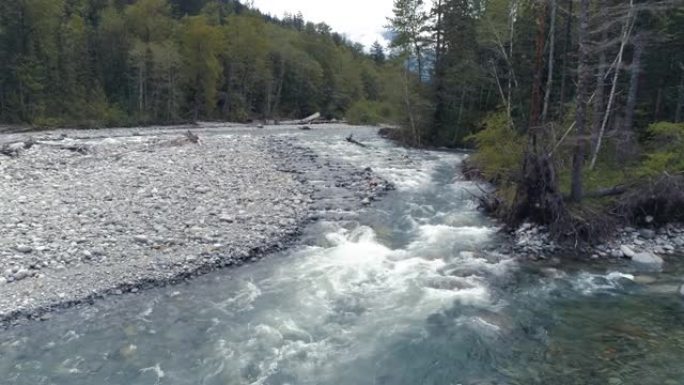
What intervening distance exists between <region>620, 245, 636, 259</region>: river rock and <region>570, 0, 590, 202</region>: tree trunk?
171 centimetres

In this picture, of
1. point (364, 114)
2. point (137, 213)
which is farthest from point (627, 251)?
point (364, 114)

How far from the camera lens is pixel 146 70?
4822 centimetres

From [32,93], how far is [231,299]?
4143 centimetres

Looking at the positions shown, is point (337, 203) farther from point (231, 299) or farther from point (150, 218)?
point (231, 299)

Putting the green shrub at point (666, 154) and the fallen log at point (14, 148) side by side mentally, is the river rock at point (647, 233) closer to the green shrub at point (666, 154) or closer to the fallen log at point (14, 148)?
the green shrub at point (666, 154)

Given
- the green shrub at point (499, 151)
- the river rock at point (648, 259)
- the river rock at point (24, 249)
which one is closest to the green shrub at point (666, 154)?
the river rock at point (648, 259)

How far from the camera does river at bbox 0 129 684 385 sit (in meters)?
7.29

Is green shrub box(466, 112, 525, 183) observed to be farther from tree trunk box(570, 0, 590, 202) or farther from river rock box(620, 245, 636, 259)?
river rock box(620, 245, 636, 259)

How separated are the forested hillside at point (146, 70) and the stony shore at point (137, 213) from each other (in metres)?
17.9

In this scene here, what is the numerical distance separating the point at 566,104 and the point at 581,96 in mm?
7224

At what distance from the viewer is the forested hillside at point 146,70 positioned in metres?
40.6

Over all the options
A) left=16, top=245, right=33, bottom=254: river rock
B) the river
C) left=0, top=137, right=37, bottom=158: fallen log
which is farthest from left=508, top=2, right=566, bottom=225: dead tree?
left=0, top=137, right=37, bottom=158: fallen log

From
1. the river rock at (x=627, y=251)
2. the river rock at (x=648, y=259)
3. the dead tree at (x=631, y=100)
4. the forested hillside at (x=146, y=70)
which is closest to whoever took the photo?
the river rock at (x=648, y=259)

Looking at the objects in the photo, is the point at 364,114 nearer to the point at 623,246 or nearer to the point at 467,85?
the point at 467,85
